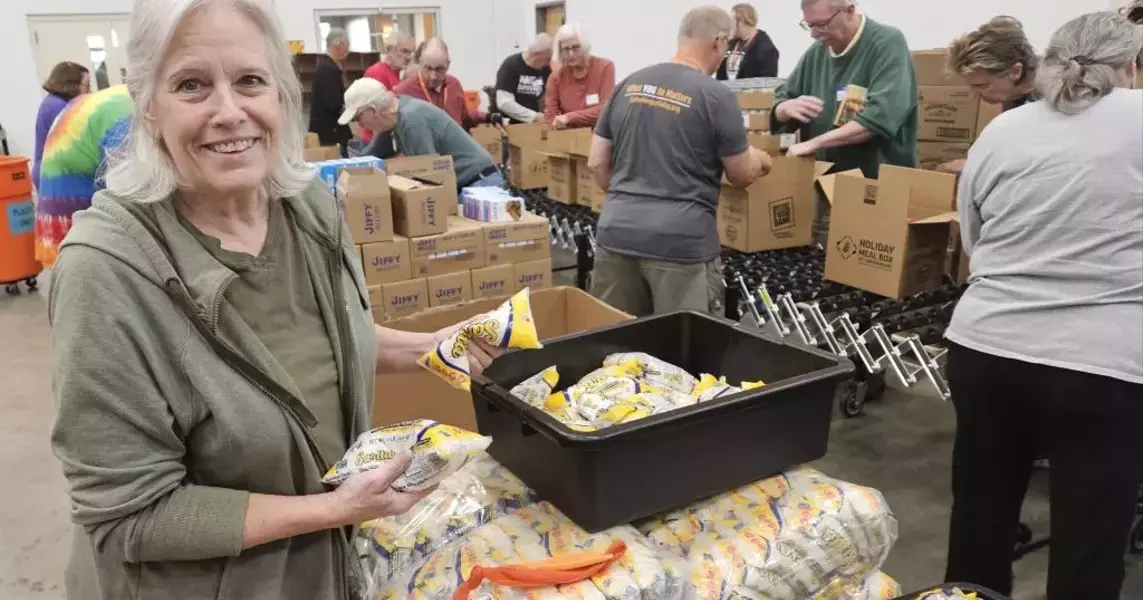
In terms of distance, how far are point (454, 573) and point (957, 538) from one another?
1366 mm

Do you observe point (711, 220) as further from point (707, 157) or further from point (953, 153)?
point (953, 153)

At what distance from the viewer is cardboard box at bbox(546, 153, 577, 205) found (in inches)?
181

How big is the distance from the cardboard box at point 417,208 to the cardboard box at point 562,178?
1388mm

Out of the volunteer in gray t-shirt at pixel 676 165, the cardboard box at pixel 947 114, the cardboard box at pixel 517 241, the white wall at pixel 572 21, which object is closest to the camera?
the volunteer in gray t-shirt at pixel 676 165

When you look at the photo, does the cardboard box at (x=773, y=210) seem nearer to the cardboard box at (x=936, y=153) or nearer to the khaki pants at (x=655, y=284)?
the khaki pants at (x=655, y=284)

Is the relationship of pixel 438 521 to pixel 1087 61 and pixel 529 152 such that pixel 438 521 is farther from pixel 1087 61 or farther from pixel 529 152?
pixel 529 152

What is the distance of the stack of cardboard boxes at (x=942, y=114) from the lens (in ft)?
11.6

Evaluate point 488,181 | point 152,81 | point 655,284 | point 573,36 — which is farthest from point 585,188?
point 152,81

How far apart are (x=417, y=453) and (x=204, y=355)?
0.28m

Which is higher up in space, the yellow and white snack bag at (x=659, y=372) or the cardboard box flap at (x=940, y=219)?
the cardboard box flap at (x=940, y=219)

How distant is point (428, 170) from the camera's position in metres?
3.47

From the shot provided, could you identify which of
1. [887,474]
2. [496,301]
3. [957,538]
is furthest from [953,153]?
[496,301]

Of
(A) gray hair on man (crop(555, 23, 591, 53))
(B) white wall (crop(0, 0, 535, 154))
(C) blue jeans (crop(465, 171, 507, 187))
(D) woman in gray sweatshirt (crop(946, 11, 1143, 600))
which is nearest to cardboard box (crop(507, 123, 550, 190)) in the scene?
(A) gray hair on man (crop(555, 23, 591, 53))

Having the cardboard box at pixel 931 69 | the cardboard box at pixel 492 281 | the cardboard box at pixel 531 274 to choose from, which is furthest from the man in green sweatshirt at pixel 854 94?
the cardboard box at pixel 492 281
